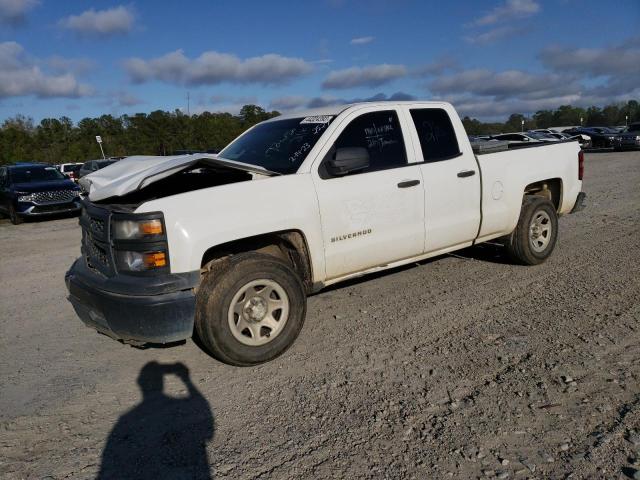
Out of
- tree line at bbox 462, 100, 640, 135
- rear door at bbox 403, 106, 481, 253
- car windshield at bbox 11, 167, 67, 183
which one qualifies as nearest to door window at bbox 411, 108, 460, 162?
rear door at bbox 403, 106, 481, 253

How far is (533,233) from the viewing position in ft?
20.3

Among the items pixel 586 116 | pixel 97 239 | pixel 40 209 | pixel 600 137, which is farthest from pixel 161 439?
pixel 586 116

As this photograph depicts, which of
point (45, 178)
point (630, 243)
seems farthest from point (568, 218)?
point (45, 178)

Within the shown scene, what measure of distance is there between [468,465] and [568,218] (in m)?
7.65

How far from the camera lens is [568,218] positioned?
9172 millimetres

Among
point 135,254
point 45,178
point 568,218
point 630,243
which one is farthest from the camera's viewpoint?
point 45,178

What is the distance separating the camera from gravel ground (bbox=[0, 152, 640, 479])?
9.04 ft

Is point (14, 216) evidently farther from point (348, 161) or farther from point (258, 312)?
point (348, 161)

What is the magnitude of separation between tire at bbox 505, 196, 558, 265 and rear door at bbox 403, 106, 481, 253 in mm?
796

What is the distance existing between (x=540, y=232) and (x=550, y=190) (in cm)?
66

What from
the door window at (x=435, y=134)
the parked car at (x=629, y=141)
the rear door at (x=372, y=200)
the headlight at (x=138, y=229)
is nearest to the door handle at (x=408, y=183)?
the rear door at (x=372, y=200)

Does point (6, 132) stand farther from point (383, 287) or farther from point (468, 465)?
point (468, 465)

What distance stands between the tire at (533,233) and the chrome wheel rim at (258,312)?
3.26 m

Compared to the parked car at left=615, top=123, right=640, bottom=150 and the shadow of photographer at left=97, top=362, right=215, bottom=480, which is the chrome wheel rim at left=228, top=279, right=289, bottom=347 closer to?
the shadow of photographer at left=97, top=362, right=215, bottom=480
